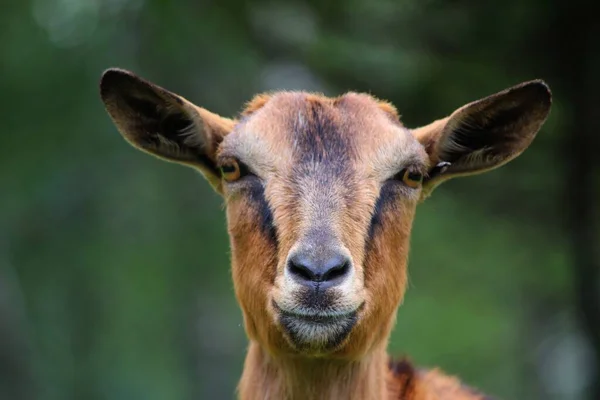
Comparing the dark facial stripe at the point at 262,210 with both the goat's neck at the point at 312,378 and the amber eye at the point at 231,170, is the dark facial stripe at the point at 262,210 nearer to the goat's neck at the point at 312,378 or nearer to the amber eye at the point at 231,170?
the amber eye at the point at 231,170

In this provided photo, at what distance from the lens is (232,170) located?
19.4 feet

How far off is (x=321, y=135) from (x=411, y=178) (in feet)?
2.18

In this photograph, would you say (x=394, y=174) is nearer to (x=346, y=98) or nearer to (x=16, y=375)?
(x=346, y=98)

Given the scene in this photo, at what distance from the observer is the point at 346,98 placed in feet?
20.3

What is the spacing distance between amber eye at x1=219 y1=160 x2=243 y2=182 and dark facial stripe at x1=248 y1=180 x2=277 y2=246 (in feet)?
0.58

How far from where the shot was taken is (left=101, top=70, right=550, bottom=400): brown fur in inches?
203

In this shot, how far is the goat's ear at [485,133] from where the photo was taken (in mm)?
6031

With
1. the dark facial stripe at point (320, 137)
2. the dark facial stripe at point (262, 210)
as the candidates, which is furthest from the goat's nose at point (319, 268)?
the dark facial stripe at point (320, 137)

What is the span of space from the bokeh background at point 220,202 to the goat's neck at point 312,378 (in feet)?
20.8

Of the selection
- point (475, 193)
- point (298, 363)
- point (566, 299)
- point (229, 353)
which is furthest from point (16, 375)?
point (229, 353)

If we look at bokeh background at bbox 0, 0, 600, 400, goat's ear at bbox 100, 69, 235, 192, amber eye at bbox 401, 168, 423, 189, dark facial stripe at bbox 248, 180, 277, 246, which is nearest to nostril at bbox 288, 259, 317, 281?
dark facial stripe at bbox 248, 180, 277, 246

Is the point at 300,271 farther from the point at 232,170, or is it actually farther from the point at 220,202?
the point at 220,202

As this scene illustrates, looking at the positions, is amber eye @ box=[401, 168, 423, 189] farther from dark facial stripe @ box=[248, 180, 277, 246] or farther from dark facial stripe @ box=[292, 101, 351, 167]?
dark facial stripe @ box=[248, 180, 277, 246]

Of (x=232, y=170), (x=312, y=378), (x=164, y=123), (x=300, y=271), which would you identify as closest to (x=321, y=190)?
(x=300, y=271)
